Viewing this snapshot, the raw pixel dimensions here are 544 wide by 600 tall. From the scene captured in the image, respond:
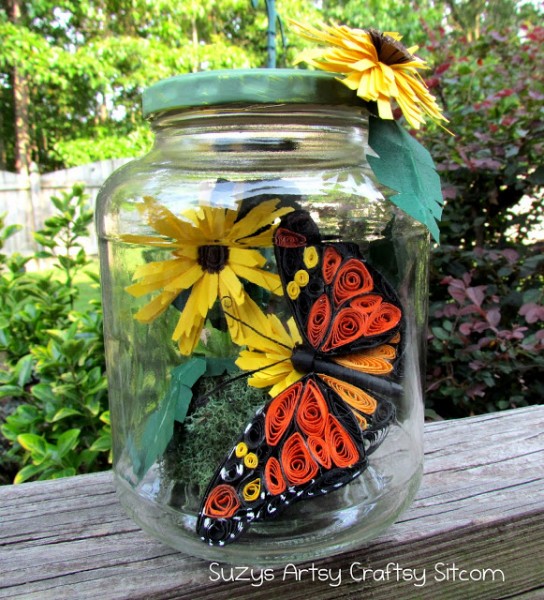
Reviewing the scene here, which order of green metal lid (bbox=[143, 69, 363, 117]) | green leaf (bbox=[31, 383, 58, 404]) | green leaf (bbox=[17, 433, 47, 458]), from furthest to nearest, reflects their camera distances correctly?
1. green leaf (bbox=[31, 383, 58, 404])
2. green leaf (bbox=[17, 433, 47, 458])
3. green metal lid (bbox=[143, 69, 363, 117])

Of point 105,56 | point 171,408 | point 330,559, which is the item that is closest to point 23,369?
point 171,408

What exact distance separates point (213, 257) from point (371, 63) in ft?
0.73

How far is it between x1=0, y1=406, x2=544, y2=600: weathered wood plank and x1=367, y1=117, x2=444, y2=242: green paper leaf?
311 millimetres

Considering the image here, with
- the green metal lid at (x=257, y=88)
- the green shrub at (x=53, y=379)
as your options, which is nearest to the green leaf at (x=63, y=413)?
the green shrub at (x=53, y=379)

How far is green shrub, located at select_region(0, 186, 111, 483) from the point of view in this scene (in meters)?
0.96

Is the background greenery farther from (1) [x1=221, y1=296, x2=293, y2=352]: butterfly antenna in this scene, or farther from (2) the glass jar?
(1) [x1=221, y1=296, x2=293, y2=352]: butterfly antenna

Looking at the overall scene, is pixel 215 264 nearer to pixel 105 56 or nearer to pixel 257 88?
pixel 257 88

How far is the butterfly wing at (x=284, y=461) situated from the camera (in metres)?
0.45

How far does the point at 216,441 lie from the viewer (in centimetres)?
52

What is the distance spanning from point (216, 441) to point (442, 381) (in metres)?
0.80

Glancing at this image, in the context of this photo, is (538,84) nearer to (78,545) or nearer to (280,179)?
(280,179)

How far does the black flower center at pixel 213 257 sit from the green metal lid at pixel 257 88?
0.13 meters

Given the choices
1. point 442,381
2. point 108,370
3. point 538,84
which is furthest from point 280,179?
point 538,84

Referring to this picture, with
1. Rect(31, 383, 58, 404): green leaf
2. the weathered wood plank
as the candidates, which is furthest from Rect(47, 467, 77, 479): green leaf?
the weathered wood plank
